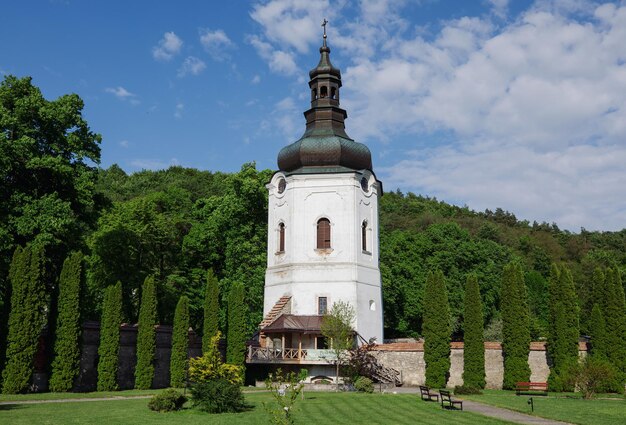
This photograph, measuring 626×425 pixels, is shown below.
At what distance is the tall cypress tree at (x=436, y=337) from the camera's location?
1151 inches

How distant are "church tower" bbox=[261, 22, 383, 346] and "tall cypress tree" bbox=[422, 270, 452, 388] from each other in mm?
3610

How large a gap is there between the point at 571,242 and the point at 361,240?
53.7 metres

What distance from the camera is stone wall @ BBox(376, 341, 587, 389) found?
2983 centimetres

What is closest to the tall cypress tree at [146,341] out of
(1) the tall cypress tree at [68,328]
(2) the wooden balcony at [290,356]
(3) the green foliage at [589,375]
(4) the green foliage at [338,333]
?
(1) the tall cypress tree at [68,328]

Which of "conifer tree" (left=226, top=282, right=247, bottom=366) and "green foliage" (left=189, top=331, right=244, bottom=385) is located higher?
"conifer tree" (left=226, top=282, right=247, bottom=366)

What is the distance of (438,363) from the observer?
2933cm

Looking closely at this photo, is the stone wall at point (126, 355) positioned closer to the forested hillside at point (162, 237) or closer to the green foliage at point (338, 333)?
the forested hillside at point (162, 237)

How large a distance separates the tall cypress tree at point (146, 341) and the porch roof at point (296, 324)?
5528 mm

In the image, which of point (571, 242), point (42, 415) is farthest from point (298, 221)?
point (571, 242)

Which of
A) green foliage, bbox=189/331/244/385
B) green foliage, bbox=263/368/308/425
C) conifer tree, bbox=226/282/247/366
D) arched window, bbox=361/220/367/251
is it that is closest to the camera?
green foliage, bbox=263/368/308/425

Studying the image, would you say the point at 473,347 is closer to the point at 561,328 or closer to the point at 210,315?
the point at 561,328

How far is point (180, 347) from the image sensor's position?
2833cm

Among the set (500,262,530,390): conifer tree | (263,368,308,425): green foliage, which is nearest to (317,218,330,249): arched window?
(500,262,530,390): conifer tree

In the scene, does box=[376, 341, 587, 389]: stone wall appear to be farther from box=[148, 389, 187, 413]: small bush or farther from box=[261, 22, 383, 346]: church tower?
box=[148, 389, 187, 413]: small bush
